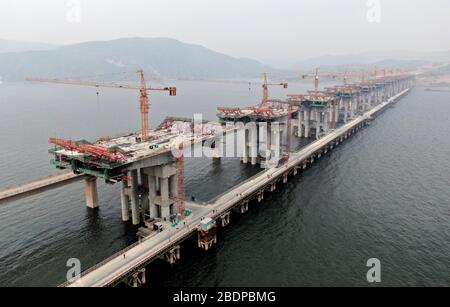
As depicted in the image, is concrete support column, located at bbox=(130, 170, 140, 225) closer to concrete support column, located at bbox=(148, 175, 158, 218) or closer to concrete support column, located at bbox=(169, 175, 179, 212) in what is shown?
concrete support column, located at bbox=(148, 175, 158, 218)

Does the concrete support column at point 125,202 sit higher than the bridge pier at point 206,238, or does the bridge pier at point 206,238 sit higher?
the concrete support column at point 125,202

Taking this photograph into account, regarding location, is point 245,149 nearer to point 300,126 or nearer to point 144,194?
point 144,194

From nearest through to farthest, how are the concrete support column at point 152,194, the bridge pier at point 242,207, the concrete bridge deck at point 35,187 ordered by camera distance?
the concrete bridge deck at point 35,187 → the concrete support column at point 152,194 → the bridge pier at point 242,207

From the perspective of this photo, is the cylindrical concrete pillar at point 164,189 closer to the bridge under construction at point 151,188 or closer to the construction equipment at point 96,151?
the bridge under construction at point 151,188

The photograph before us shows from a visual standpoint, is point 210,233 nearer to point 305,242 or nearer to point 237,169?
point 305,242

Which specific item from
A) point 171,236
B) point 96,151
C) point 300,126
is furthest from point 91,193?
point 300,126

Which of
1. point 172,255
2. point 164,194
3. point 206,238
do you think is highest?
point 164,194

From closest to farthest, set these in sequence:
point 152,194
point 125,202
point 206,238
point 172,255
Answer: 1. point 172,255
2. point 206,238
3. point 152,194
4. point 125,202

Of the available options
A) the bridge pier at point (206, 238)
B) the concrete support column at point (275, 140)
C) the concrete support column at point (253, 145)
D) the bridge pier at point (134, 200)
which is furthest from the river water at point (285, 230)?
the concrete support column at point (275, 140)
